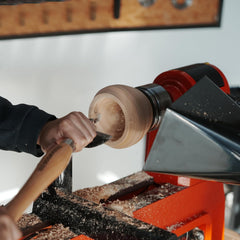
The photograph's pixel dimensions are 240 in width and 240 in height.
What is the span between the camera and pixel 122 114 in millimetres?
733

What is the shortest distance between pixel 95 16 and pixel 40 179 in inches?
45.6

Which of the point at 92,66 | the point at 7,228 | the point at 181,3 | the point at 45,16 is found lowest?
the point at 7,228

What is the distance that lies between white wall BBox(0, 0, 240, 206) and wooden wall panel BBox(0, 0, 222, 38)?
5cm

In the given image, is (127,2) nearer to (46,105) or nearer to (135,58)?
(135,58)

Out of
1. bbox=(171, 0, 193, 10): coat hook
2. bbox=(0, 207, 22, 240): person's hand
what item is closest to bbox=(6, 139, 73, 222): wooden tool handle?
bbox=(0, 207, 22, 240): person's hand

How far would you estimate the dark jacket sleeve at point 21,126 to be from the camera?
0.71 meters

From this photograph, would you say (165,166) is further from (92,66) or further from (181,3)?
(181,3)

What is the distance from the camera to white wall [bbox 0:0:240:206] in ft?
4.66

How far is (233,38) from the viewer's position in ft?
6.77

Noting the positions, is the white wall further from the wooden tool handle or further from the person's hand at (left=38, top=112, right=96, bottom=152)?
the wooden tool handle

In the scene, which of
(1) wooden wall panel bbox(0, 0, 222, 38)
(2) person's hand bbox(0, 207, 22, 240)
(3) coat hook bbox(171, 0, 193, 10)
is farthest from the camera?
(3) coat hook bbox(171, 0, 193, 10)

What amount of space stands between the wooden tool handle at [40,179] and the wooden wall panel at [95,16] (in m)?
0.91

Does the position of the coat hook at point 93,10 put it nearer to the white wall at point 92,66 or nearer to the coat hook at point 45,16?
the white wall at point 92,66

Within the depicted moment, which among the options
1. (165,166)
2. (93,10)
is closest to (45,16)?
(93,10)
